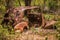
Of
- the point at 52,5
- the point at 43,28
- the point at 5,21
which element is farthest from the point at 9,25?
the point at 52,5

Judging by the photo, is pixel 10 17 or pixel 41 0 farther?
pixel 41 0

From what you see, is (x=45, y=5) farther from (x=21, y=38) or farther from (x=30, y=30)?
(x=21, y=38)

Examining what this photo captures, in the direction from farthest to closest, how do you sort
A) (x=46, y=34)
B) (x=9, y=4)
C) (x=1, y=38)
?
1. (x=9, y=4)
2. (x=46, y=34)
3. (x=1, y=38)

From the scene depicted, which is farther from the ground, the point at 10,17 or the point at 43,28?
the point at 10,17

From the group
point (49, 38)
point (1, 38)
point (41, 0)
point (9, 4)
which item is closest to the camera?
point (1, 38)

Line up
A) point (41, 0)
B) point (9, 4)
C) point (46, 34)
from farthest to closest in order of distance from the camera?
point (41, 0) → point (9, 4) → point (46, 34)

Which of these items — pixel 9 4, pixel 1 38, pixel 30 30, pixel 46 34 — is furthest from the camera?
pixel 9 4

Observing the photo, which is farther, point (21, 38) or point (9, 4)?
point (9, 4)

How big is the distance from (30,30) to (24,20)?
80 centimetres

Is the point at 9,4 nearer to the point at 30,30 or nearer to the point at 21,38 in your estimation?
the point at 30,30

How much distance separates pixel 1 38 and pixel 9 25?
8.91 feet

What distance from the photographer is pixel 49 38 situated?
8.36 metres

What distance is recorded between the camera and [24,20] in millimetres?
10680

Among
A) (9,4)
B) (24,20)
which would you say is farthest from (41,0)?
(24,20)
